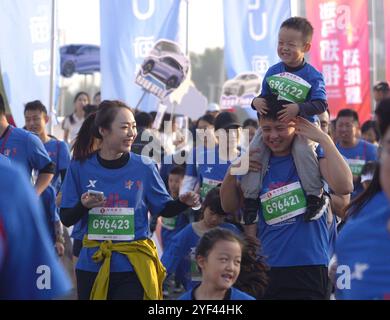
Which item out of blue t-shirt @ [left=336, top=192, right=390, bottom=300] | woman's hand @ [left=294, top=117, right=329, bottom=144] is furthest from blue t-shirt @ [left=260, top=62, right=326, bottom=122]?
blue t-shirt @ [left=336, top=192, right=390, bottom=300]

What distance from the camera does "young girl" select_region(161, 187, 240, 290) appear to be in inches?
309

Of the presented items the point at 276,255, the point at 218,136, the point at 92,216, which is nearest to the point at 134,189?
the point at 92,216

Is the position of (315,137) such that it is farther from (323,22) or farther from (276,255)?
(323,22)

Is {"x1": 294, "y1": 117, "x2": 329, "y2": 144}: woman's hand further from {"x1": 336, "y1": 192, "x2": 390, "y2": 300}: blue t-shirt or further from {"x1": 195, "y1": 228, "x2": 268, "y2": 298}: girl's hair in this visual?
{"x1": 336, "y1": 192, "x2": 390, "y2": 300}: blue t-shirt

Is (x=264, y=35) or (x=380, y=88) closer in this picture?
(x=380, y=88)

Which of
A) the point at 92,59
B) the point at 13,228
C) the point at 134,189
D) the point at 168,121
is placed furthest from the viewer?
the point at 92,59

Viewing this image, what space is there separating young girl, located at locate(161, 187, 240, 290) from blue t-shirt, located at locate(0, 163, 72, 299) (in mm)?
4870

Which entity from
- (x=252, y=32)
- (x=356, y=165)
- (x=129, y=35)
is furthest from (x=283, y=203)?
(x=252, y=32)

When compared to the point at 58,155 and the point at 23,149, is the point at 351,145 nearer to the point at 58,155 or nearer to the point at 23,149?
the point at 58,155

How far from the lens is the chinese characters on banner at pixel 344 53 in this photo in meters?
17.8

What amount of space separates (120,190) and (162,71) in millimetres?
8206

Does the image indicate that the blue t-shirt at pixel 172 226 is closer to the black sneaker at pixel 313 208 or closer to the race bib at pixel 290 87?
the race bib at pixel 290 87

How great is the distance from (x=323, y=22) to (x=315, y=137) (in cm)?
1240
